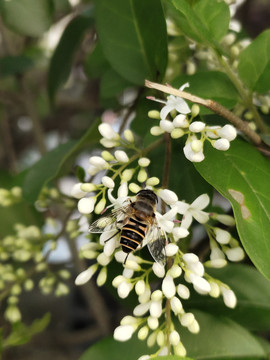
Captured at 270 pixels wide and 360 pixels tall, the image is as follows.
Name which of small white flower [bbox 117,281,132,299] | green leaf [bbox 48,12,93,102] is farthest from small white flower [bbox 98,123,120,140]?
green leaf [bbox 48,12,93,102]

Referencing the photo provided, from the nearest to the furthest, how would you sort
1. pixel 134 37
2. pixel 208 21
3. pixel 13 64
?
1. pixel 208 21
2. pixel 134 37
3. pixel 13 64

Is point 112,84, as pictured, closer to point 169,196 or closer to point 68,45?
point 68,45

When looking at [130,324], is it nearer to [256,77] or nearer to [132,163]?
[132,163]

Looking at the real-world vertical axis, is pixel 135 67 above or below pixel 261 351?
above

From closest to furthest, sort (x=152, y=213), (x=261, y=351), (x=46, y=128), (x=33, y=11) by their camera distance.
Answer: (x=152, y=213), (x=261, y=351), (x=33, y=11), (x=46, y=128)

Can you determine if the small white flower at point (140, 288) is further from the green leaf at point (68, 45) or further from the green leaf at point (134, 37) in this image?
the green leaf at point (68, 45)

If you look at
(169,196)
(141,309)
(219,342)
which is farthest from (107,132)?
(219,342)

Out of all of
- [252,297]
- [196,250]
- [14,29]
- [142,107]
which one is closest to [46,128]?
[14,29]
